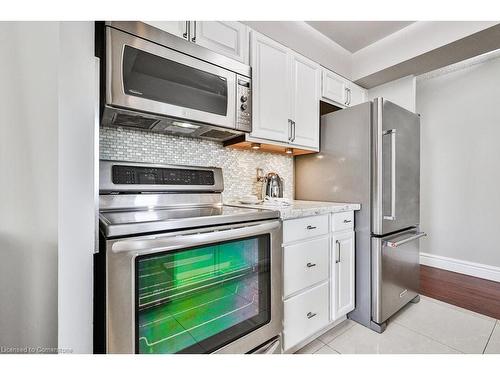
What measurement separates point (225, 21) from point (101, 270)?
1.57 meters


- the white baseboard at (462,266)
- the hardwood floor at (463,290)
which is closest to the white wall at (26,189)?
the hardwood floor at (463,290)

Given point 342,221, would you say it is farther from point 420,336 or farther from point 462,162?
point 462,162

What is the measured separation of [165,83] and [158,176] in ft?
1.77

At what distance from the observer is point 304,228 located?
1536mm

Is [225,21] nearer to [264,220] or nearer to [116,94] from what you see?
[116,94]

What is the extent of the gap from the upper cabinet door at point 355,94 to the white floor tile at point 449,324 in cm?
197

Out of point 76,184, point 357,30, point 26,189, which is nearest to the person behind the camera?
point 76,184

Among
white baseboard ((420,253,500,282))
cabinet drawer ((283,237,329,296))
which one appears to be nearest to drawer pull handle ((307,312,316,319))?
cabinet drawer ((283,237,329,296))

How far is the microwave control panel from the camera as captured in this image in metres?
1.58

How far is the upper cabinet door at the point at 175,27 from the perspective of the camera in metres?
1.32

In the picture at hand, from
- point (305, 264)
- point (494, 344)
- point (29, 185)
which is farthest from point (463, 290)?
point (29, 185)

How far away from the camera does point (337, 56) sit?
2.43m

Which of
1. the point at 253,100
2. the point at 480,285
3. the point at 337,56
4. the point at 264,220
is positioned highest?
the point at 337,56
